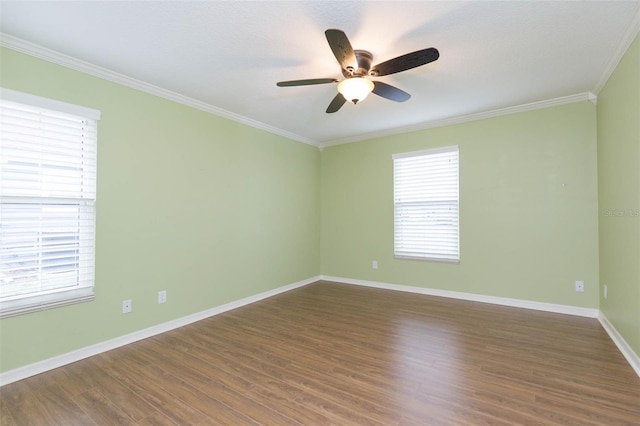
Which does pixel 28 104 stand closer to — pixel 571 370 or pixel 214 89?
pixel 214 89

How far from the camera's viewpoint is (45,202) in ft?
7.57

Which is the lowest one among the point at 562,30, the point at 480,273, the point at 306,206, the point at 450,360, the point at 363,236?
the point at 450,360

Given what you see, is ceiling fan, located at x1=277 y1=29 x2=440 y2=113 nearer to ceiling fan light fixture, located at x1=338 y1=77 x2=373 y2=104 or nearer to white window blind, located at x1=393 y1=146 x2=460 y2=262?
ceiling fan light fixture, located at x1=338 y1=77 x2=373 y2=104

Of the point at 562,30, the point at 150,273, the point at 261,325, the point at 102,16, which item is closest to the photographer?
the point at 102,16

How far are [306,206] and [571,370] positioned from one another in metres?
3.78

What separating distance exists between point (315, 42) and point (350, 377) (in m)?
2.50

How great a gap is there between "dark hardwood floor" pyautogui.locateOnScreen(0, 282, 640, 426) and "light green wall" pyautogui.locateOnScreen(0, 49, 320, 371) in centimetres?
30

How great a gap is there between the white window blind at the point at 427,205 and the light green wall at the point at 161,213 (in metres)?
1.83

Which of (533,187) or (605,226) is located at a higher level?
(533,187)

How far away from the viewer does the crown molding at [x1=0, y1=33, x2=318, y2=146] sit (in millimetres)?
2161

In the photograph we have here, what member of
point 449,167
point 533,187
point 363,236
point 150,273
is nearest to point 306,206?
point 363,236

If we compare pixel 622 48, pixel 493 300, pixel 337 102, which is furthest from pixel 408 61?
pixel 493 300

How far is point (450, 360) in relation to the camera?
236 centimetres

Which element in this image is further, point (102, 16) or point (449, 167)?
point (449, 167)
